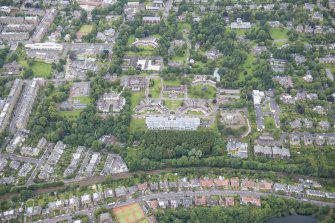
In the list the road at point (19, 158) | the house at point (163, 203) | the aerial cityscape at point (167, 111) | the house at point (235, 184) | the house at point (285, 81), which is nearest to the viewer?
the house at point (163, 203)

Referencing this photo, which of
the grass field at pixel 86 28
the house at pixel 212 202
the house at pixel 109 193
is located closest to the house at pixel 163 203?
the house at pixel 212 202

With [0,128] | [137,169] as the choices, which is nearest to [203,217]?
[137,169]

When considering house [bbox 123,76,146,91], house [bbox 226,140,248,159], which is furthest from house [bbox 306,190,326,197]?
house [bbox 123,76,146,91]

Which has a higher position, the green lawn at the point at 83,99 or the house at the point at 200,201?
the green lawn at the point at 83,99

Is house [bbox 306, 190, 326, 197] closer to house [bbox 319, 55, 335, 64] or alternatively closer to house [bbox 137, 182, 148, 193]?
house [bbox 137, 182, 148, 193]

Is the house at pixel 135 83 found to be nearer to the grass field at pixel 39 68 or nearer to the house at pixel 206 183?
the grass field at pixel 39 68

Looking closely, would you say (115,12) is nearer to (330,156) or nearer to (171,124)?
(171,124)

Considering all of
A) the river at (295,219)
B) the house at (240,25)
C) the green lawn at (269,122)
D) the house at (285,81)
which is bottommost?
the river at (295,219)
